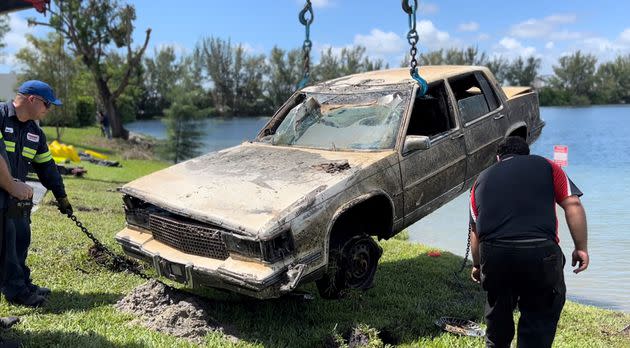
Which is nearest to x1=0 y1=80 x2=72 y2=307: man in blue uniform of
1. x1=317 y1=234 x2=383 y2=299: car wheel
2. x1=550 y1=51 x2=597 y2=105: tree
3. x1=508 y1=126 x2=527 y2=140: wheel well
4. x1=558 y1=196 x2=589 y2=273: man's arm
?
x1=317 y1=234 x2=383 y2=299: car wheel

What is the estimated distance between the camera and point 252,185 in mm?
4340

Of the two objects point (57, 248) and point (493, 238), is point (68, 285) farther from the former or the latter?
point (493, 238)

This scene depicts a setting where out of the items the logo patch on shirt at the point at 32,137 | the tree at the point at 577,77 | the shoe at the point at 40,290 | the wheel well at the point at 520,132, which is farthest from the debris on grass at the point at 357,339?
the tree at the point at 577,77

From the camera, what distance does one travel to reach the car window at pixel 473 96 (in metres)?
6.10

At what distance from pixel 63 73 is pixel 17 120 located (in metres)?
27.0

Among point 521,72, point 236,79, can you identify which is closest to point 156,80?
point 236,79

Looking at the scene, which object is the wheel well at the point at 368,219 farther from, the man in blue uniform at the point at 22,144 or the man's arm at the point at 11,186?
the man in blue uniform at the point at 22,144

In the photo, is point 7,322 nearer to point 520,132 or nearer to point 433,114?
point 433,114

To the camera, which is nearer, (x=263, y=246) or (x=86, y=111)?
(x=263, y=246)

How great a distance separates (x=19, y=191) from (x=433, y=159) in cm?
362

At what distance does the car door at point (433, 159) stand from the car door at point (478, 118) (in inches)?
6.4

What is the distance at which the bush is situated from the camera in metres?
43.9

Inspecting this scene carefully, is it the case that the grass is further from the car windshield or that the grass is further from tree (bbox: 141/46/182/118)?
tree (bbox: 141/46/182/118)

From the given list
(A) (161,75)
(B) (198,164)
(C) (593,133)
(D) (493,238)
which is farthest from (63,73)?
(C) (593,133)
